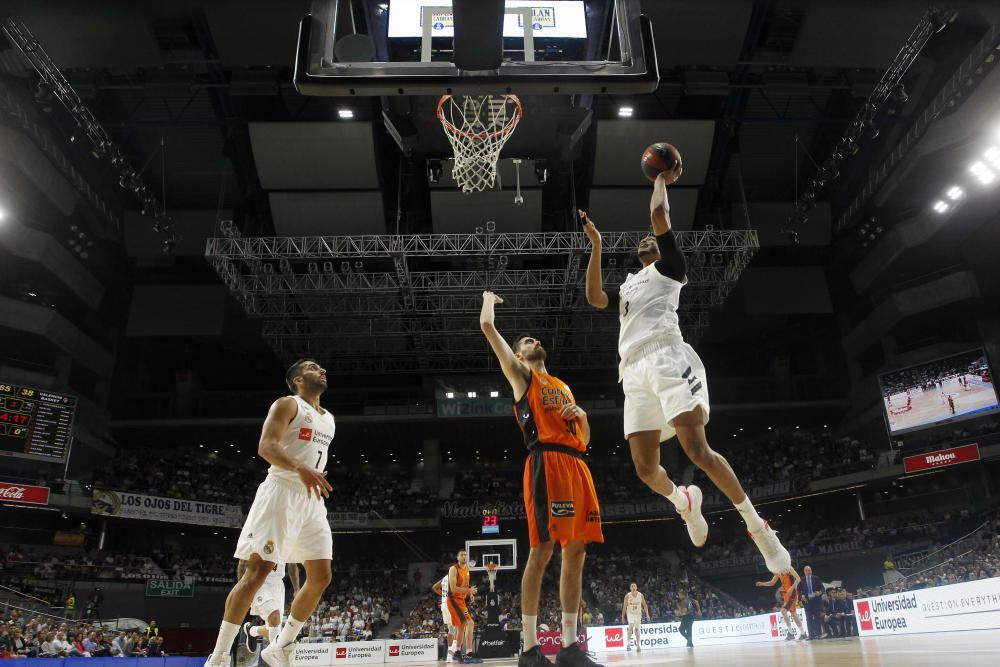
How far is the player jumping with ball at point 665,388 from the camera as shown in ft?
13.4

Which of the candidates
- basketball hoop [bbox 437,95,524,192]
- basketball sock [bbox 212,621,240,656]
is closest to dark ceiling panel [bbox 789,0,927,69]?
basketball hoop [bbox 437,95,524,192]

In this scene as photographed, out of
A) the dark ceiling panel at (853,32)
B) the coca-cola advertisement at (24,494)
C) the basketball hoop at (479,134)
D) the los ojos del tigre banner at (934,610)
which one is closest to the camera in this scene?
the los ojos del tigre banner at (934,610)

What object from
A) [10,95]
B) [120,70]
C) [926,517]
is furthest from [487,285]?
[926,517]

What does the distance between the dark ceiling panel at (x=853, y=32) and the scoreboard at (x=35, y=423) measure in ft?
76.8

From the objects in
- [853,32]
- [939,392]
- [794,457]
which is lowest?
[794,457]

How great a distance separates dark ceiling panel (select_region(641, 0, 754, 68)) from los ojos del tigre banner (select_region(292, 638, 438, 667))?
15251 millimetres

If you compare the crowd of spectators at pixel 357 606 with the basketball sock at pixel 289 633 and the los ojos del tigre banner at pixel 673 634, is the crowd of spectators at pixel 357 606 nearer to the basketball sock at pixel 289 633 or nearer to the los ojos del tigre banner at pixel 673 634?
the los ojos del tigre banner at pixel 673 634

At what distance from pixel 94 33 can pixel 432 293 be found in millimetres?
11451

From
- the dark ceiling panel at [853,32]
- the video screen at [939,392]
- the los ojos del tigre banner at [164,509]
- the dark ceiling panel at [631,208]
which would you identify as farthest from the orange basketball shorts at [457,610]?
the video screen at [939,392]

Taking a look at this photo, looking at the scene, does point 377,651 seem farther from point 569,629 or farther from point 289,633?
point 569,629

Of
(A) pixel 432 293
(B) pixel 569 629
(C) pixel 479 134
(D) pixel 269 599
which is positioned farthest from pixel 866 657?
(A) pixel 432 293

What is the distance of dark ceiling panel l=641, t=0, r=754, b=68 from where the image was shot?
16031mm

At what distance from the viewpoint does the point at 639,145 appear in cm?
2027

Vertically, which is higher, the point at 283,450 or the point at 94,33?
the point at 94,33
